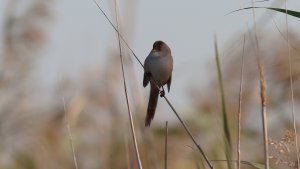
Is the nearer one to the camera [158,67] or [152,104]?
[152,104]

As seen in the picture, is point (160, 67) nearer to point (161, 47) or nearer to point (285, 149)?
point (161, 47)

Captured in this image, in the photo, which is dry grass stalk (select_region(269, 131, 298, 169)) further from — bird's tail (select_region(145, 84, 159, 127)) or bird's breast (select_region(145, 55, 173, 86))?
bird's breast (select_region(145, 55, 173, 86))

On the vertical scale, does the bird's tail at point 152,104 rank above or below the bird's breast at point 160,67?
below

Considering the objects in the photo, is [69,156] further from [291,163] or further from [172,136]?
[291,163]

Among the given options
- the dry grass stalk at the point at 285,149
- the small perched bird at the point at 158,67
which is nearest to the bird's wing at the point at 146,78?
the small perched bird at the point at 158,67

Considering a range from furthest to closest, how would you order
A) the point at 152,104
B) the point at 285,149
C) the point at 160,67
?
the point at 160,67
the point at 152,104
the point at 285,149

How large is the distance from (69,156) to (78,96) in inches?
13.3

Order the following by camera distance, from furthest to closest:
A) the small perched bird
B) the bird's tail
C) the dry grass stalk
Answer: the small perched bird < the bird's tail < the dry grass stalk

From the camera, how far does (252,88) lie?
A: 3.61 meters

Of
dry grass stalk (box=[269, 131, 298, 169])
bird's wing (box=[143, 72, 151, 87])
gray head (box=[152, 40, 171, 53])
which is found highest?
gray head (box=[152, 40, 171, 53])

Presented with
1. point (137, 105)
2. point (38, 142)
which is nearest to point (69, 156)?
point (38, 142)

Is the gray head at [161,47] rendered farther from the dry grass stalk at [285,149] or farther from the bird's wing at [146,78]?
the dry grass stalk at [285,149]

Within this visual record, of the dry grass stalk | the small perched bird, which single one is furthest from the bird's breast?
the dry grass stalk

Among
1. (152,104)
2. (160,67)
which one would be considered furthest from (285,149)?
(160,67)
